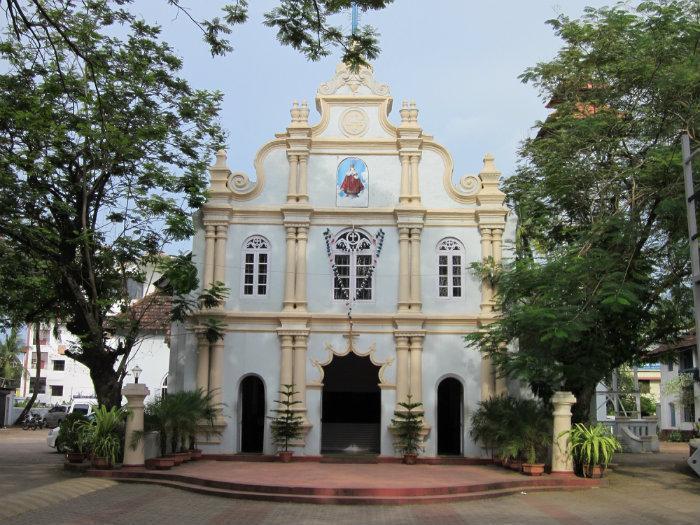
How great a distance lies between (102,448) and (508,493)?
8087 millimetres

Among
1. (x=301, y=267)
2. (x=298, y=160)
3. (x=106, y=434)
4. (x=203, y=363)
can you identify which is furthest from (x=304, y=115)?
(x=106, y=434)

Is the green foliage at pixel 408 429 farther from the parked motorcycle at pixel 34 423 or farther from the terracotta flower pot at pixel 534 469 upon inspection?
the parked motorcycle at pixel 34 423

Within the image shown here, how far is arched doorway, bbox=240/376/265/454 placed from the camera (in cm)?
2097

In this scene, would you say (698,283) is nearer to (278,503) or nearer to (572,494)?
(572,494)

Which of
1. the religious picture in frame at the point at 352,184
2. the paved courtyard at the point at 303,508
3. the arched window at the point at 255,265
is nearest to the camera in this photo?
the paved courtyard at the point at 303,508

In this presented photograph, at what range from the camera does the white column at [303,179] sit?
67.2 ft

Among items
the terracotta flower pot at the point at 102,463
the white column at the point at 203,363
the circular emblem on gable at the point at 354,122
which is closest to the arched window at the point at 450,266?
the circular emblem on gable at the point at 354,122

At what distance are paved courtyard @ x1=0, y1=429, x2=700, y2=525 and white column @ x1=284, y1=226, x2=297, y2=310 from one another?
6771 millimetres

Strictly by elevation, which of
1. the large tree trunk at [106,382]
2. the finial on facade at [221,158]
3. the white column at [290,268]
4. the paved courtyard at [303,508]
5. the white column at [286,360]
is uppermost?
the finial on facade at [221,158]

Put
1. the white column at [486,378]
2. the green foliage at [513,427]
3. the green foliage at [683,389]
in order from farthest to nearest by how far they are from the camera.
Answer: the green foliage at [683,389] < the white column at [486,378] < the green foliage at [513,427]

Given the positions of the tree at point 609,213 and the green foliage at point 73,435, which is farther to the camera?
the green foliage at point 73,435

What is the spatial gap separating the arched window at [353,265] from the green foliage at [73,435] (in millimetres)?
6939

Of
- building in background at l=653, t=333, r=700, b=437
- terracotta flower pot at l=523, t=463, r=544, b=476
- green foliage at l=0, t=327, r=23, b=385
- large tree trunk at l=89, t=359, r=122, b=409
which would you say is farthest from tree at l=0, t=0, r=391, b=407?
green foliage at l=0, t=327, r=23, b=385

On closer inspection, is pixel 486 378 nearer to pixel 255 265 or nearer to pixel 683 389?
pixel 255 265
